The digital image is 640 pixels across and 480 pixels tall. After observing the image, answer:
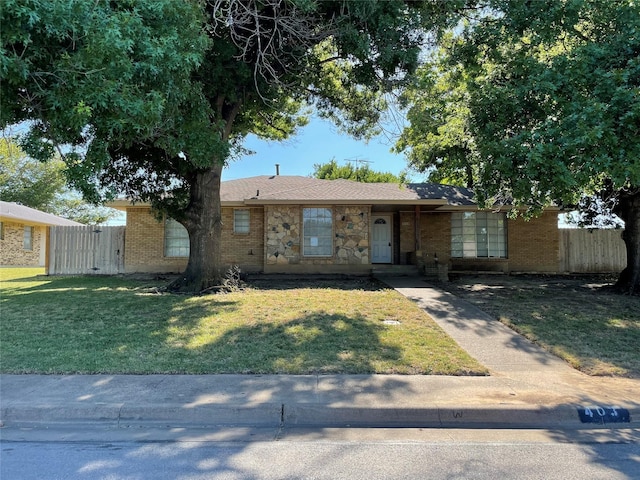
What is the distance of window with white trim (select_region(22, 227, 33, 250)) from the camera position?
2839 cm

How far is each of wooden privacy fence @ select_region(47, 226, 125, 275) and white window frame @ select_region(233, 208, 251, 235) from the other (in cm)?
482

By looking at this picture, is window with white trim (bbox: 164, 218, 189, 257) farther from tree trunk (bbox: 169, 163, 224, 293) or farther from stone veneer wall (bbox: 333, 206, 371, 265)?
stone veneer wall (bbox: 333, 206, 371, 265)

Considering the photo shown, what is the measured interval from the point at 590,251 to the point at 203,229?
16966mm

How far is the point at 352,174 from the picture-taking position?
141 feet

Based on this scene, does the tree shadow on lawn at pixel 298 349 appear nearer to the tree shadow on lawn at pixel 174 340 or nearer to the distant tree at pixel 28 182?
the tree shadow on lawn at pixel 174 340

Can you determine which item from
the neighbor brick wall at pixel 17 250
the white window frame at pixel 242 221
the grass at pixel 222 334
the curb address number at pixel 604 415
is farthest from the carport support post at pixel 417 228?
the neighbor brick wall at pixel 17 250

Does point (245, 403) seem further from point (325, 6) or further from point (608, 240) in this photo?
point (608, 240)

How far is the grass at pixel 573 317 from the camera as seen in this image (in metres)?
6.62

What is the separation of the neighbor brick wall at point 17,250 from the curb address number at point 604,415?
30.8 metres

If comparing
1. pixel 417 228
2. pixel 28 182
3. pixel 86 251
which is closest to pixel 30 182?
pixel 28 182

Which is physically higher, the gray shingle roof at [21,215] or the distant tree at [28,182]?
the distant tree at [28,182]

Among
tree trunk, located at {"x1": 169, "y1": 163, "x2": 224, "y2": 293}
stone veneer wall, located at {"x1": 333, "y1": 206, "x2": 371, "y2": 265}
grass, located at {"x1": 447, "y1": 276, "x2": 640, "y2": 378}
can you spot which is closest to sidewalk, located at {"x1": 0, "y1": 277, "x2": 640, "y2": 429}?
grass, located at {"x1": 447, "y1": 276, "x2": 640, "y2": 378}

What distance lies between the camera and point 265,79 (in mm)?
10609

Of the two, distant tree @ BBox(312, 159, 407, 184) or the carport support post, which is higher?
distant tree @ BBox(312, 159, 407, 184)
